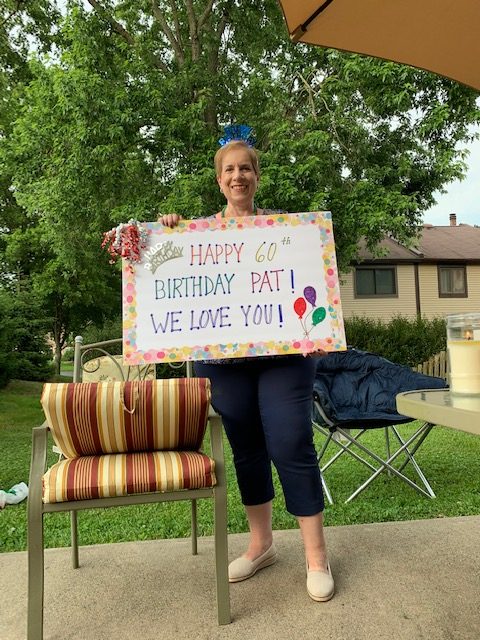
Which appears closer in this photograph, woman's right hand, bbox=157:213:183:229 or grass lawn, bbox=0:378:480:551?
woman's right hand, bbox=157:213:183:229

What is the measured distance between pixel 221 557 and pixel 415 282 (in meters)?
17.6

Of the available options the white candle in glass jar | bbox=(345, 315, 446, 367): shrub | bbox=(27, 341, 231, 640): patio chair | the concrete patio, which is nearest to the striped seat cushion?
bbox=(27, 341, 231, 640): patio chair

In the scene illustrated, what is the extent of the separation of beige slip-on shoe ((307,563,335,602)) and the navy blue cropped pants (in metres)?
0.24

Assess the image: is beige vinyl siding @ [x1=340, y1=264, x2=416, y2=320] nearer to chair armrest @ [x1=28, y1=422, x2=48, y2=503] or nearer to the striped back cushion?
the striped back cushion

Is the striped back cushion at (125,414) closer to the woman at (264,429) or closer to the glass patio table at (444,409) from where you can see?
the woman at (264,429)

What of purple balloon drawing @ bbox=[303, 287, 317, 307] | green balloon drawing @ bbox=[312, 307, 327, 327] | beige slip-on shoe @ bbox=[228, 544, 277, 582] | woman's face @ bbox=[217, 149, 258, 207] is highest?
woman's face @ bbox=[217, 149, 258, 207]

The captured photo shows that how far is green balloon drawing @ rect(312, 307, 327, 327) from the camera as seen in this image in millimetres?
2113

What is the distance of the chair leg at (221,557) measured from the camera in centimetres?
193

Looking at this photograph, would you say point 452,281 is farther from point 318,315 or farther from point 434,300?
point 318,315

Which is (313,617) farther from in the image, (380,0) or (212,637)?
(380,0)

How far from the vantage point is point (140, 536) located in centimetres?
295

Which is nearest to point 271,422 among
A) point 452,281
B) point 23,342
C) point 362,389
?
point 362,389

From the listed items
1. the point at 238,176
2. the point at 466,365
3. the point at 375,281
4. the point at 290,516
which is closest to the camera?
the point at 466,365

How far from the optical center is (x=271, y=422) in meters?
2.17
